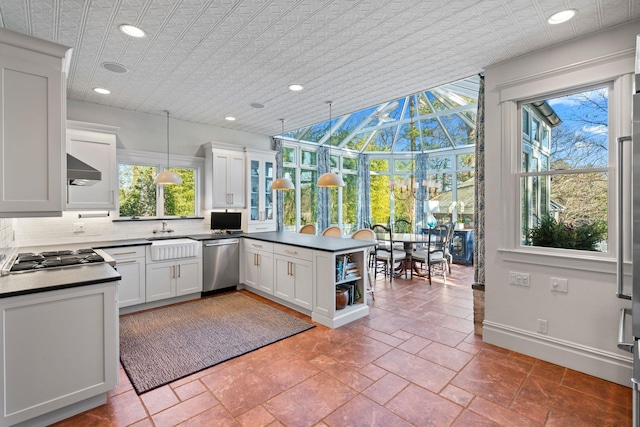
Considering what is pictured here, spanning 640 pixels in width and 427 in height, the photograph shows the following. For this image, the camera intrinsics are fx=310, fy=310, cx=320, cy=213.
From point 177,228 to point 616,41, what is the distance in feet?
18.6

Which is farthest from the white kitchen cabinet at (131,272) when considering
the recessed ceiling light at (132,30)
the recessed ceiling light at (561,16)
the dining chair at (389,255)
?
the recessed ceiling light at (561,16)

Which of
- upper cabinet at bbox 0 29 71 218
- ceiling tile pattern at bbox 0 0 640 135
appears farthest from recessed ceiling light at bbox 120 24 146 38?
upper cabinet at bbox 0 29 71 218

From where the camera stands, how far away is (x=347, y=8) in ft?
7.32

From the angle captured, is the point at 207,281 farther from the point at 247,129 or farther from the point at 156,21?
the point at 156,21

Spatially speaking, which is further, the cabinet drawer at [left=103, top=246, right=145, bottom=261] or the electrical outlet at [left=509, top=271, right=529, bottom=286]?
the cabinet drawer at [left=103, top=246, right=145, bottom=261]

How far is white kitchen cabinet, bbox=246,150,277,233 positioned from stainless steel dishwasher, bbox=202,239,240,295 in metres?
0.70


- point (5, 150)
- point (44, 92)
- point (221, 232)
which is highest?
point (44, 92)

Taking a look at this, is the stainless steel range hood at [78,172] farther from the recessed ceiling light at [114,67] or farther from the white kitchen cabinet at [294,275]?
the white kitchen cabinet at [294,275]

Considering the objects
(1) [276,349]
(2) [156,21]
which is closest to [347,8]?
(2) [156,21]

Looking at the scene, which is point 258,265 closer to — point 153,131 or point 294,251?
point 294,251

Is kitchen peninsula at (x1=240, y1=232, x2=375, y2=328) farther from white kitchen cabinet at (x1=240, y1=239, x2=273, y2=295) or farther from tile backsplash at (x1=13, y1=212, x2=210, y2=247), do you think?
tile backsplash at (x1=13, y1=212, x2=210, y2=247)

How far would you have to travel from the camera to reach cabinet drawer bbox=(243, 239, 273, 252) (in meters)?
4.51

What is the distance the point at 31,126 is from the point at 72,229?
8.74 ft

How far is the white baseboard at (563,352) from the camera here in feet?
8.07
